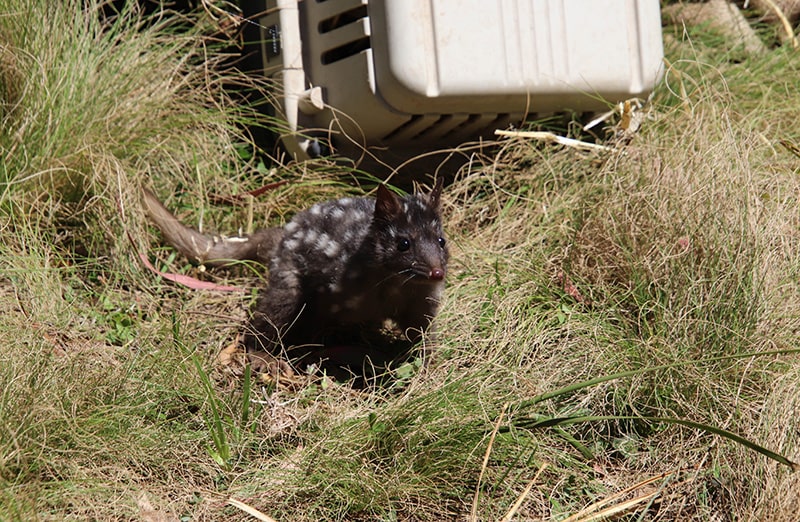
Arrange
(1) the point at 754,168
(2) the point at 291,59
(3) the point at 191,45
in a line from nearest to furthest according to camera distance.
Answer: (1) the point at 754,168 < (2) the point at 291,59 < (3) the point at 191,45


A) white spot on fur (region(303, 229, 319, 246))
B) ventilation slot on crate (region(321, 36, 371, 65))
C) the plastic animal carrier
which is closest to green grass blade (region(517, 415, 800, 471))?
white spot on fur (region(303, 229, 319, 246))

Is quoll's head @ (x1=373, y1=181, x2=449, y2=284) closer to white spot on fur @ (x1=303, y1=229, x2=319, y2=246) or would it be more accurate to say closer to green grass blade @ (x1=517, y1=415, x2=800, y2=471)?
white spot on fur @ (x1=303, y1=229, x2=319, y2=246)

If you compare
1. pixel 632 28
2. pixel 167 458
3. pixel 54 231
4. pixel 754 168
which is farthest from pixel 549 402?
pixel 54 231

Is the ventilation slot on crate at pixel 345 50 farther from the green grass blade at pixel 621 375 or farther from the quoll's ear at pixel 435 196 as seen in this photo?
the green grass blade at pixel 621 375

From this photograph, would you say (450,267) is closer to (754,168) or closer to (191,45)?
(754,168)

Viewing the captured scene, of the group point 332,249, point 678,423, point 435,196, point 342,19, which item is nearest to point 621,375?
point 678,423

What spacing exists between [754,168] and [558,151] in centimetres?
93

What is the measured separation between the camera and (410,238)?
146 inches

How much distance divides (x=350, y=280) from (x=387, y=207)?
0.33m

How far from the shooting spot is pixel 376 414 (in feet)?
11.0

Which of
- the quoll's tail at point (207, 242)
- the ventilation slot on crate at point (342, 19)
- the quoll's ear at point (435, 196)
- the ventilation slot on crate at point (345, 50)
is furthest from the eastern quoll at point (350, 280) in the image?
the ventilation slot on crate at point (342, 19)

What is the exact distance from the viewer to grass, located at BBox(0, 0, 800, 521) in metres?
3.17

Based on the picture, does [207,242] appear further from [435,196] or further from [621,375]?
[621,375]

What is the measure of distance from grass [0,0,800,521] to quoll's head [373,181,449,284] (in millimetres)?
383
